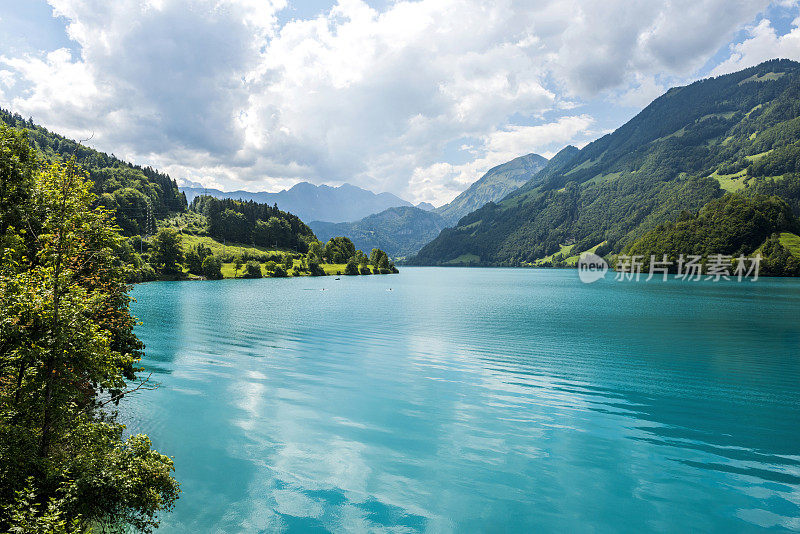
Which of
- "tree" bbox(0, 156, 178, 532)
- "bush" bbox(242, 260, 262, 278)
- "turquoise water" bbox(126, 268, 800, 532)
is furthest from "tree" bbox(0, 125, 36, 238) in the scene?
"bush" bbox(242, 260, 262, 278)

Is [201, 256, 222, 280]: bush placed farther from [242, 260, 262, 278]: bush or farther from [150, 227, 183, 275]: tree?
[242, 260, 262, 278]: bush

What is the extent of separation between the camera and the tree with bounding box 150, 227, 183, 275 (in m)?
160

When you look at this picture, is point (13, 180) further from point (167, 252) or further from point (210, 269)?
point (210, 269)

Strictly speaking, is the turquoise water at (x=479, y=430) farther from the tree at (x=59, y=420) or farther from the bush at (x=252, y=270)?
the bush at (x=252, y=270)

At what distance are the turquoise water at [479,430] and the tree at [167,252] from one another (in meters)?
127

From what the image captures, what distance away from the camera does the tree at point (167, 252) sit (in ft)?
524

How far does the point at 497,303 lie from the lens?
284 feet

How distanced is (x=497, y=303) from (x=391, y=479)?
72832 millimetres

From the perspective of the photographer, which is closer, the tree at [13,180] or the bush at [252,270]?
the tree at [13,180]

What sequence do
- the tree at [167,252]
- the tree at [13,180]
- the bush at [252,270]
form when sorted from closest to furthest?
the tree at [13,180]
the tree at [167,252]
the bush at [252,270]

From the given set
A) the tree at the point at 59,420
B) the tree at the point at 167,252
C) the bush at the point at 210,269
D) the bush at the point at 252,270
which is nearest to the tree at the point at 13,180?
the tree at the point at 59,420

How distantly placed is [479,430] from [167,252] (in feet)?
573

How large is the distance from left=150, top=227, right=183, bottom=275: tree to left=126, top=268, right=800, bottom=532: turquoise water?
127 m

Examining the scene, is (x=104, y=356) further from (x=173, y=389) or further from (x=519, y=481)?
(x=173, y=389)
